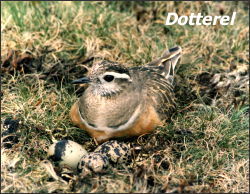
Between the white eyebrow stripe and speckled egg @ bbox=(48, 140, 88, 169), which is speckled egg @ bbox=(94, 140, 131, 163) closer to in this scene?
speckled egg @ bbox=(48, 140, 88, 169)

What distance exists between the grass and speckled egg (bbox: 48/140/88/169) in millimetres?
178

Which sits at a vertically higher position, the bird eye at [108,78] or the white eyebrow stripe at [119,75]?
the white eyebrow stripe at [119,75]

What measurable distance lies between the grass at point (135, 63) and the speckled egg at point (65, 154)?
178 mm

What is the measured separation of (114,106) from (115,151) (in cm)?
59

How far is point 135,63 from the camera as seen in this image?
698 centimetres

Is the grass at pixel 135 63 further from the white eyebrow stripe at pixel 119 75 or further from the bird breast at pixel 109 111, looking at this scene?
Result: the white eyebrow stripe at pixel 119 75

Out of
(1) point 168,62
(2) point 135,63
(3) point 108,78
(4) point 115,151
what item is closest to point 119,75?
(3) point 108,78

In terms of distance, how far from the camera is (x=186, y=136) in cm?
550

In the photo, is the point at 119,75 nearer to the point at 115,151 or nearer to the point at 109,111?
the point at 109,111

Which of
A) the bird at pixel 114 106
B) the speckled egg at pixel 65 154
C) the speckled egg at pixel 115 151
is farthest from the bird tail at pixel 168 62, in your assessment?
the speckled egg at pixel 65 154

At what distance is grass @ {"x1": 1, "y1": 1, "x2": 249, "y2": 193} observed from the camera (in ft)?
15.9

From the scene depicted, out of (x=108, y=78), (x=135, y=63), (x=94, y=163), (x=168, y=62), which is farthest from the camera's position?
(x=135, y=63)

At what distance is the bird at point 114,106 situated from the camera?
17.4 feet

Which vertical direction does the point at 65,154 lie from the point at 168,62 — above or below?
below
